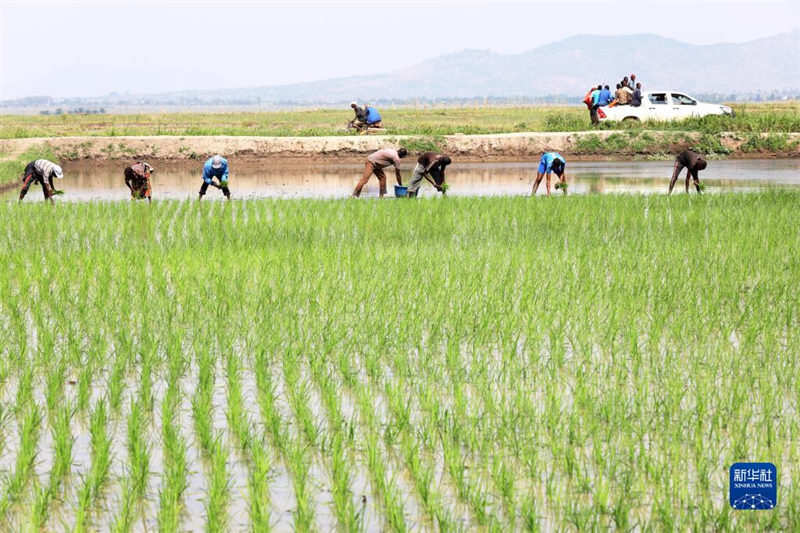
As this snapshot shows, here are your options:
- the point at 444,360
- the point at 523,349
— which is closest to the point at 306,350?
the point at 444,360

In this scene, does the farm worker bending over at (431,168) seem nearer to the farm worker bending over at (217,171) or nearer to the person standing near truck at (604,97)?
the farm worker bending over at (217,171)

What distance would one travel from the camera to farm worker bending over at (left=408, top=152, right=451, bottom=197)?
1436 cm

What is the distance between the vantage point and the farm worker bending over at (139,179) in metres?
13.8

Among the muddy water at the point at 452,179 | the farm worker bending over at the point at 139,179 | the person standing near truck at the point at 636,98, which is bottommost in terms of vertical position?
the muddy water at the point at 452,179

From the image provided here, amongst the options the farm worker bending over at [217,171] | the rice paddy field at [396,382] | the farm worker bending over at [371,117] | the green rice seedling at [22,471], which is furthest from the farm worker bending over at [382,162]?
the farm worker bending over at [371,117]

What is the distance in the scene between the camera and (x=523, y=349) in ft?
21.4

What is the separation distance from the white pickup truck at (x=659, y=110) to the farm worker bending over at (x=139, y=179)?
18712 mm

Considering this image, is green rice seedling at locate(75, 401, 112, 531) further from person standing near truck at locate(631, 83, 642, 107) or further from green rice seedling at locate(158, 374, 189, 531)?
person standing near truck at locate(631, 83, 642, 107)

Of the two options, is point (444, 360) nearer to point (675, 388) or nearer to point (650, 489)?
point (675, 388)

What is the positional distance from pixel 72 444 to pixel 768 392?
136 inches

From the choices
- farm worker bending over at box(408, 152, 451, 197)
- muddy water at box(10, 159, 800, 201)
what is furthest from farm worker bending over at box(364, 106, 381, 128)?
farm worker bending over at box(408, 152, 451, 197)

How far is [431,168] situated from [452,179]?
7452 mm

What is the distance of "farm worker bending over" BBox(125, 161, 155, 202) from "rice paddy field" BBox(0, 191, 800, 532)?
9.31 feet

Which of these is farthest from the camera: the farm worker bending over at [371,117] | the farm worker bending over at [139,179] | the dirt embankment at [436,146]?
the farm worker bending over at [371,117]
